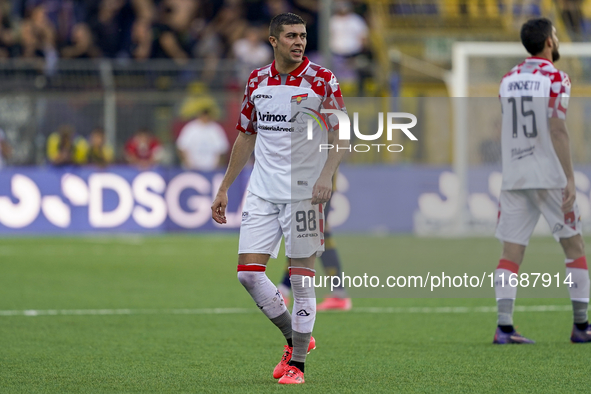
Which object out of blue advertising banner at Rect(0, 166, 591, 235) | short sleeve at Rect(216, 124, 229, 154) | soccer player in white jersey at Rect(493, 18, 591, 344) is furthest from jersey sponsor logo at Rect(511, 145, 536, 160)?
short sleeve at Rect(216, 124, 229, 154)

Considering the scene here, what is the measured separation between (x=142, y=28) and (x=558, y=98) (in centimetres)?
1565

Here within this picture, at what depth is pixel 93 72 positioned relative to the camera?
19.3m

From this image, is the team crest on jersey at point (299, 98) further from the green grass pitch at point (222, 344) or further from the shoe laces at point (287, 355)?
the green grass pitch at point (222, 344)

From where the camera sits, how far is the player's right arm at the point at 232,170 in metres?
6.17

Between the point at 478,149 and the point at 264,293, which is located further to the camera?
the point at 478,149

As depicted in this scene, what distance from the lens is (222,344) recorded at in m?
7.46

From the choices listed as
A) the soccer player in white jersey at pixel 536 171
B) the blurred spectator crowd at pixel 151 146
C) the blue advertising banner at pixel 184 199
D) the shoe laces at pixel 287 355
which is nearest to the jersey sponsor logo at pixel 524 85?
the soccer player in white jersey at pixel 536 171

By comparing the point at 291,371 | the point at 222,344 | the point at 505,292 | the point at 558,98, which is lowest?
the point at 222,344

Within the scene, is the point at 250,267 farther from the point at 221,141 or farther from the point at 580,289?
the point at 221,141

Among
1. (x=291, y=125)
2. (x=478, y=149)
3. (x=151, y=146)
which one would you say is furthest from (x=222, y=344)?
(x=478, y=149)

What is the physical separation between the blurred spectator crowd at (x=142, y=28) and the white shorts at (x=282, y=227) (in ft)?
50.5

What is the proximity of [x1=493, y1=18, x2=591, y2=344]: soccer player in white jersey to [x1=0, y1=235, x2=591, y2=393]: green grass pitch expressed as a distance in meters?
0.42

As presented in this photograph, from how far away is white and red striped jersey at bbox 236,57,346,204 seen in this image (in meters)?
5.93

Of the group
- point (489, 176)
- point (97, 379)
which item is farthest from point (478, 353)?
point (489, 176)
